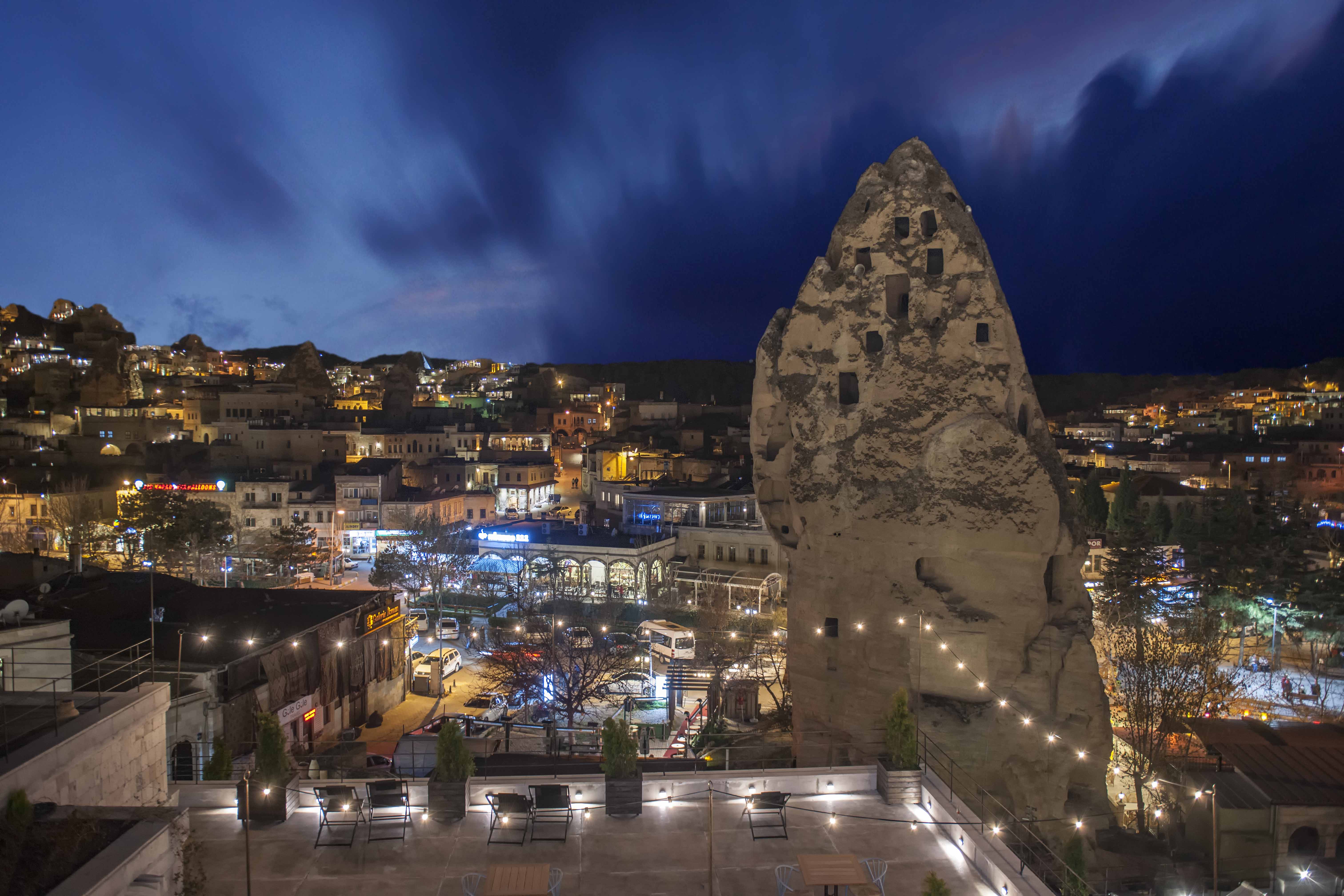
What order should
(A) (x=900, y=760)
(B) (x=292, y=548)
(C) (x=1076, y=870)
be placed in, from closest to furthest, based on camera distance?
(A) (x=900, y=760), (C) (x=1076, y=870), (B) (x=292, y=548)

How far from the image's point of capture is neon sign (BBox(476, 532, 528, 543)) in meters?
52.6

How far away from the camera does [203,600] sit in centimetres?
2905

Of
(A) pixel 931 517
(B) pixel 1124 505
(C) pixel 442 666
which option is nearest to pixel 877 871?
(A) pixel 931 517

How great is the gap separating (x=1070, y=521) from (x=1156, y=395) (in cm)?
16310

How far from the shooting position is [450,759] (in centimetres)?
1218

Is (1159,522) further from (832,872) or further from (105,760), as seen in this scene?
(105,760)

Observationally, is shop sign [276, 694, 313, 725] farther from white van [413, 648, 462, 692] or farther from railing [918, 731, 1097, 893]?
railing [918, 731, 1097, 893]

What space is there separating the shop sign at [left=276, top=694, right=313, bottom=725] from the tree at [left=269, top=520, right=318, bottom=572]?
86.4 feet

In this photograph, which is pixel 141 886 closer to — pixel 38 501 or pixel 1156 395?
pixel 38 501

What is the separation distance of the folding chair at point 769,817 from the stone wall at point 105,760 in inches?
321

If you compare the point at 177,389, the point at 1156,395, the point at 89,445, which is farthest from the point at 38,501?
the point at 1156,395

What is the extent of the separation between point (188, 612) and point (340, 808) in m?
20.1

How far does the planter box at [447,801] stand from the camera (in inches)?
471

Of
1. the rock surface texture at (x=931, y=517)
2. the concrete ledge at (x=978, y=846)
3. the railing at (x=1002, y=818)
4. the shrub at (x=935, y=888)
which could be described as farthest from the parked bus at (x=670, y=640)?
the shrub at (x=935, y=888)
